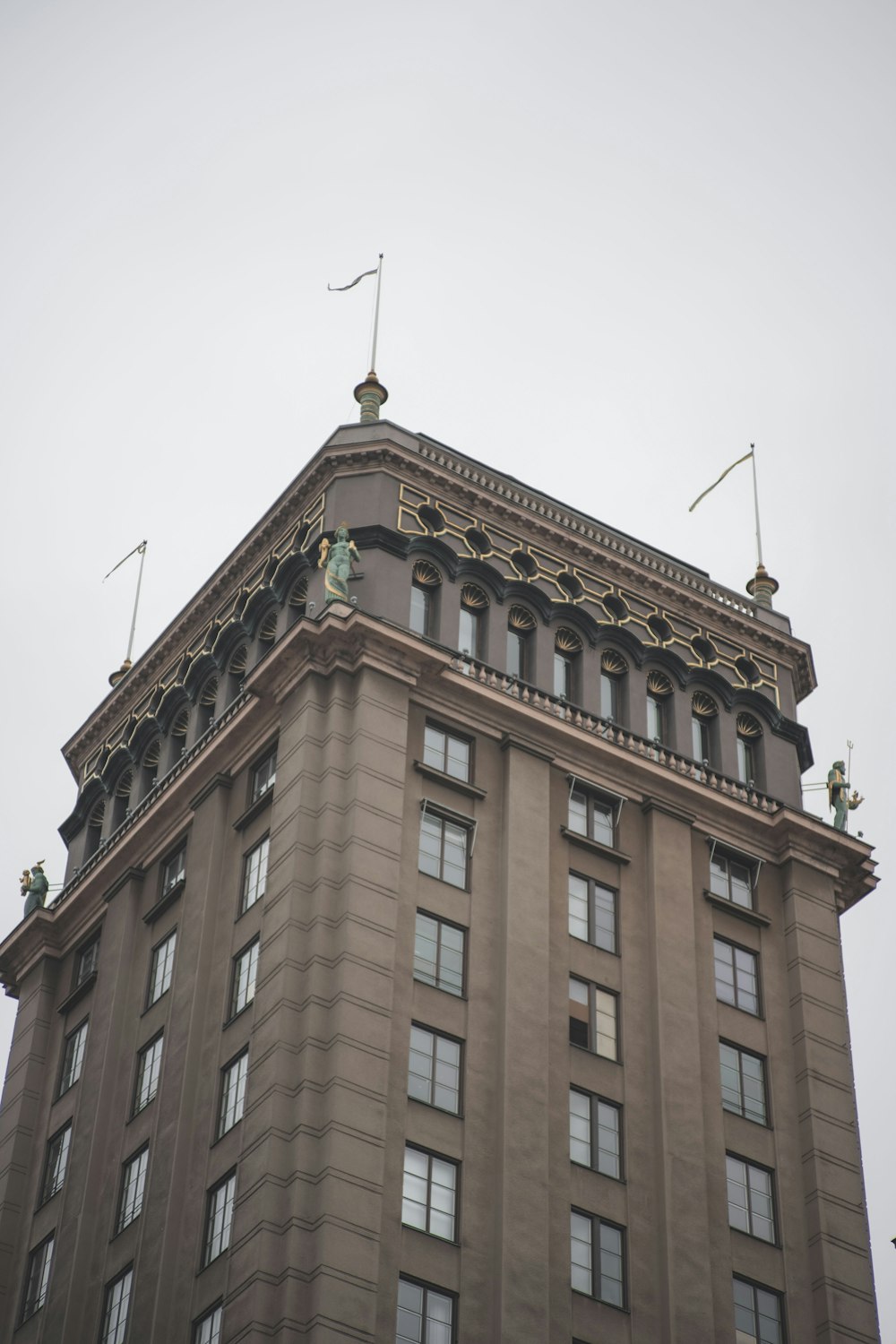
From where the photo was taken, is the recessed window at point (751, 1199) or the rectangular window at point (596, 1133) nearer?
the rectangular window at point (596, 1133)

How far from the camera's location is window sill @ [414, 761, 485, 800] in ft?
262

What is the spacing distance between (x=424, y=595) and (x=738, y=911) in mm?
16152

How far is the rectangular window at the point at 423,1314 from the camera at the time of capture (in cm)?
6725

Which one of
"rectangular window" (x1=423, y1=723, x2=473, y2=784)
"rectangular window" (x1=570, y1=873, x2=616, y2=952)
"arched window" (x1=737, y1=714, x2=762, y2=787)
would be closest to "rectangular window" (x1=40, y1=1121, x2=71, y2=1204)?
"rectangular window" (x1=423, y1=723, x2=473, y2=784)

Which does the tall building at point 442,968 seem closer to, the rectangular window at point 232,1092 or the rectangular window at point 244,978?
the rectangular window at point 232,1092

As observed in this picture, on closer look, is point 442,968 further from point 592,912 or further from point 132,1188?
point 132,1188

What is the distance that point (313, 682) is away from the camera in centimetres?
8062

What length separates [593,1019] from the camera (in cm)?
7806

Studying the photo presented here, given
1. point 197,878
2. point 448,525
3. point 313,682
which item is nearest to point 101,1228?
point 197,878

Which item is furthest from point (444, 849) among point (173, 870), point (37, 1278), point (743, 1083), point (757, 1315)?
point (37, 1278)

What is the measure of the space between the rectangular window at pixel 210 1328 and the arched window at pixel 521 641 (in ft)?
90.3

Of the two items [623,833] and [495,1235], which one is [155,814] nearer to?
[623,833]

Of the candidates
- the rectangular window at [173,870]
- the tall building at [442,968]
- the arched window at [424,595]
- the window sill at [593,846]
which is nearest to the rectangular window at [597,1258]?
the tall building at [442,968]

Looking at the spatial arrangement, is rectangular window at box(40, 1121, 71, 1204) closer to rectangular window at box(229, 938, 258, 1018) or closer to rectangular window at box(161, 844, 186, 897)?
rectangular window at box(161, 844, 186, 897)
